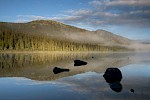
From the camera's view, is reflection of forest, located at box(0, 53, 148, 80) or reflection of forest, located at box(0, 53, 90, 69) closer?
reflection of forest, located at box(0, 53, 148, 80)

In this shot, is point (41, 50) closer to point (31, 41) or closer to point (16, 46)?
point (31, 41)

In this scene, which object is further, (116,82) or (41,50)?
(41,50)

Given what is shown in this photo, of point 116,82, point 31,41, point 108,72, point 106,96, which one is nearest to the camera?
point 106,96

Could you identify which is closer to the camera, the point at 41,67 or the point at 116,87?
the point at 116,87

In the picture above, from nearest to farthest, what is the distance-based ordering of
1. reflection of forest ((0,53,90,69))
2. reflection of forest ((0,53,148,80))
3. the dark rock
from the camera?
the dark rock < reflection of forest ((0,53,148,80)) < reflection of forest ((0,53,90,69))

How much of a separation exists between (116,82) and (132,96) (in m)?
9.38

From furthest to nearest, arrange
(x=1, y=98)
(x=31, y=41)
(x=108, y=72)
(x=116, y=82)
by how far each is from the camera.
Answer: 1. (x=31, y=41)
2. (x=108, y=72)
3. (x=116, y=82)
4. (x=1, y=98)

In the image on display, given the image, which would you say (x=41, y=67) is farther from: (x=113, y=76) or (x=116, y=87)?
(x=116, y=87)

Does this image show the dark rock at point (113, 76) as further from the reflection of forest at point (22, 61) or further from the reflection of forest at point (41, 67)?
the reflection of forest at point (22, 61)

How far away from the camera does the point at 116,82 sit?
32.2 m

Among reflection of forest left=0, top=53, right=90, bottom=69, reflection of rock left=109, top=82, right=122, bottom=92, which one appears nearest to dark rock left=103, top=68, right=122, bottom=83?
reflection of rock left=109, top=82, right=122, bottom=92

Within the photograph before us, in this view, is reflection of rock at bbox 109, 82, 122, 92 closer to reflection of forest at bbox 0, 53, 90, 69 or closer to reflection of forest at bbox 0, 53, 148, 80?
reflection of forest at bbox 0, 53, 148, 80

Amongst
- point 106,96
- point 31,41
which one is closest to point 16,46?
point 31,41

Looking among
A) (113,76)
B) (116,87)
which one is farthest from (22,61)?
(116,87)
